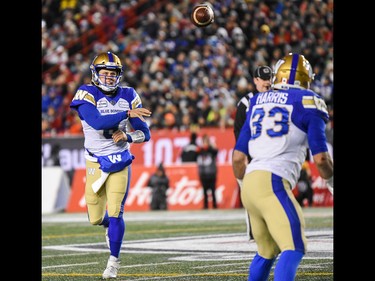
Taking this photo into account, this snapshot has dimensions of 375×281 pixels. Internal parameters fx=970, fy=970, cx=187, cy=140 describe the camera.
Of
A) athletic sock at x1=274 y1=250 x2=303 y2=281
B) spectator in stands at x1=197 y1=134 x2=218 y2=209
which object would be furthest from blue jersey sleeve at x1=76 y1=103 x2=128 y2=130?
spectator in stands at x1=197 y1=134 x2=218 y2=209

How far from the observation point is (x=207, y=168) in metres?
18.9

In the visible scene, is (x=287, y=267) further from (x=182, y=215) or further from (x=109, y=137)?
(x=182, y=215)

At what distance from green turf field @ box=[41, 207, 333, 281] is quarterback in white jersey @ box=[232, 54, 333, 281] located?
72.2 inches

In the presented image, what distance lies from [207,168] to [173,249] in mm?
8079

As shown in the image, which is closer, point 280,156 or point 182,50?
point 280,156

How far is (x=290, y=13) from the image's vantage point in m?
24.6

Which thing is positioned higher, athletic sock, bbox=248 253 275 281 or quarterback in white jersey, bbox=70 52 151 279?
quarterback in white jersey, bbox=70 52 151 279

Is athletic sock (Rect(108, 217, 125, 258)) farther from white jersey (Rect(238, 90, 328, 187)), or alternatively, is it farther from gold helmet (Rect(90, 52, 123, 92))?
white jersey (Rect(238, 90, 328, 187))

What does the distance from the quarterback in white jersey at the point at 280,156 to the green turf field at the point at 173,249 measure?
1.83 meters

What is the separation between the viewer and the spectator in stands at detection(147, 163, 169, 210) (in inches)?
738

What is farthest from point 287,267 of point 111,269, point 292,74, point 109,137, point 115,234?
point 109,137

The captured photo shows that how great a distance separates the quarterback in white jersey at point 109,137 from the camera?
8.64 m

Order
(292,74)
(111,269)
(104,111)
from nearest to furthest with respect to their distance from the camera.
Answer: (292,74) < (111,269) < (104,111)
